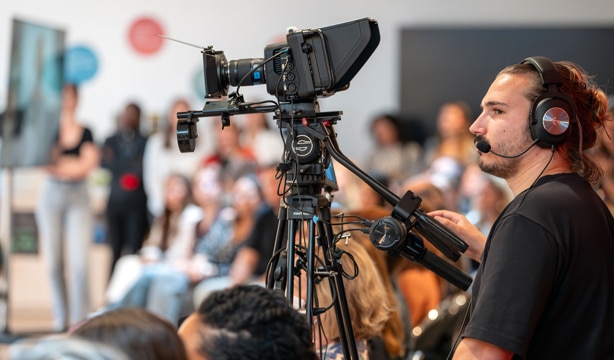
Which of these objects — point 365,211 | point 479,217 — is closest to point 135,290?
point 479,217

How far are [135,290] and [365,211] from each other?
294 cm

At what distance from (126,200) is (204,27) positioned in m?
2.05

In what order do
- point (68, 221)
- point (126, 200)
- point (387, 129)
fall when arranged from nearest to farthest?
point (68, 221)
point (126, 200)
point (387, 129)

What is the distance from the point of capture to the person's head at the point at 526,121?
75.0 inches

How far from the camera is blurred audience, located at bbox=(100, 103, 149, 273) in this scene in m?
6.80

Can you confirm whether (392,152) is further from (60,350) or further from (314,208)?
(60,350)

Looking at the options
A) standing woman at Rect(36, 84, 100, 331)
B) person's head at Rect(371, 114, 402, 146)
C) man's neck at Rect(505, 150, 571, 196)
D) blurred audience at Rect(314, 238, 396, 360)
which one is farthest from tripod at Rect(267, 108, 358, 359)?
person's head at Rect(371, 114, 402, 146)

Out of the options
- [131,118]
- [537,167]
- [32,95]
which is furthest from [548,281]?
[131,118]

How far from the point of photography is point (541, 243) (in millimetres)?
1705

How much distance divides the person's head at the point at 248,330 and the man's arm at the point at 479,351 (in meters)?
0.42

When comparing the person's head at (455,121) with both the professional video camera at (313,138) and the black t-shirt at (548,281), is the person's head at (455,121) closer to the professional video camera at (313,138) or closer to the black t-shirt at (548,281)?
the professional video camera at (313,138)

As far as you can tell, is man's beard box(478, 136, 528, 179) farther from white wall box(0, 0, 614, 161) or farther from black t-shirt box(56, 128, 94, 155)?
white wall box(0, 0, 614, 161)

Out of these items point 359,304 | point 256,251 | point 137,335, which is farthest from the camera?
point 256,251

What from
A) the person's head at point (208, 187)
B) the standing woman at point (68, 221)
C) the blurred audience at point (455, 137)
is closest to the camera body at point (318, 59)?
the person's head at point (208, 187)
